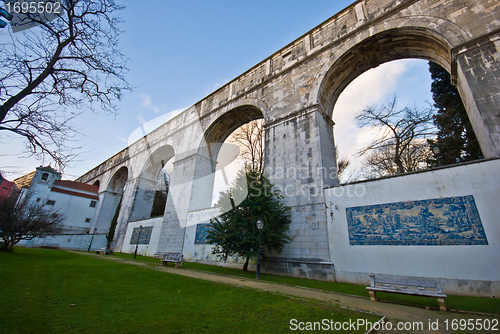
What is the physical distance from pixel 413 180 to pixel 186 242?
11394mm

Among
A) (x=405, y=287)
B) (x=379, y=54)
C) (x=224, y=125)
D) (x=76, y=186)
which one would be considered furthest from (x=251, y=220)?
(x=76, y=186)

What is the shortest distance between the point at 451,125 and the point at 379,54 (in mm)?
6175

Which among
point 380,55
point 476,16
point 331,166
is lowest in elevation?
point 331,166

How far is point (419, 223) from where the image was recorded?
20.6 feet

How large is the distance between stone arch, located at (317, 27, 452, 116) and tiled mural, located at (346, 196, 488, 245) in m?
5.62

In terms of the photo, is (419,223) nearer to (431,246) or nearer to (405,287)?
(431,246)

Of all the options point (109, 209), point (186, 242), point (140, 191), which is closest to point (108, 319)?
point (186, 242)

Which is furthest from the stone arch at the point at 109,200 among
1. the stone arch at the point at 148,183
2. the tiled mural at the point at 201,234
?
the tiled mural at the point at 201,234

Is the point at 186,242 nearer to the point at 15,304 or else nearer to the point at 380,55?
the point at 15,304

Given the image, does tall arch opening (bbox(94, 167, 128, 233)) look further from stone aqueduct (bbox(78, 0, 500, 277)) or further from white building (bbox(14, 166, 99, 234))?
stone aqueduct (bbox(78, 0, 500, 277))

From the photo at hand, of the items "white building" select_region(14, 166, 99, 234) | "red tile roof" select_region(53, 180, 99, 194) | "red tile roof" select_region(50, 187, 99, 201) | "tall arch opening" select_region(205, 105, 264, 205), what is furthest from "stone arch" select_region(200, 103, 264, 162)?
"red tile roof" select_region(53, 180, 99, 194)

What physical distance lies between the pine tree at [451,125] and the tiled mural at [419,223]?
792 cm

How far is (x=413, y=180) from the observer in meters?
6.73

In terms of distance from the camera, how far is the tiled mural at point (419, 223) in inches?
224
